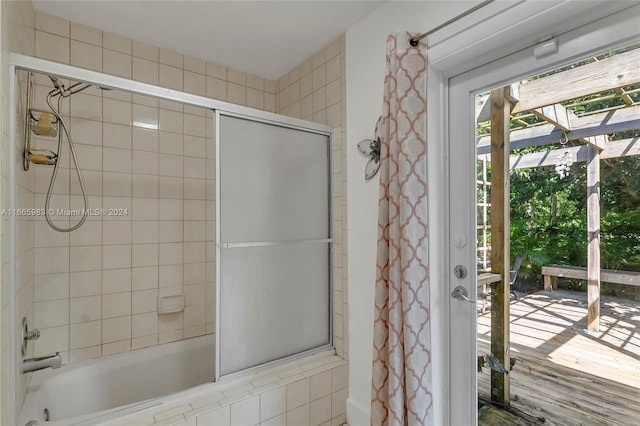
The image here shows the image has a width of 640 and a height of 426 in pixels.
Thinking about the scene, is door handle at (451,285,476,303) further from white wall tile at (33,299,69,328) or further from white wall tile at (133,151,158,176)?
white wall tile at (33,299,69,328)

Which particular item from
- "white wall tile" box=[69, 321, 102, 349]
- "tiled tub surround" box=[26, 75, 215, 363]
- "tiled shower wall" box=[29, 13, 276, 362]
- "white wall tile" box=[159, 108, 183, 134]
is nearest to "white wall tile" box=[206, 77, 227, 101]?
"tiled shower wall" box=[29, 13, 276, 362]

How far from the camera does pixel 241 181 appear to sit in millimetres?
1714

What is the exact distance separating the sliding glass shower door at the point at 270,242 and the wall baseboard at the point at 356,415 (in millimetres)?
377

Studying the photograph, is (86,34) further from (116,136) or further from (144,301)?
(144,301)

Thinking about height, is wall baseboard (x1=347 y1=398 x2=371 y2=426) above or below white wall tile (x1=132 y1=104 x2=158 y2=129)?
below

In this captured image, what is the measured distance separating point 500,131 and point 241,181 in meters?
1.28

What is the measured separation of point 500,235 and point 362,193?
0.76m

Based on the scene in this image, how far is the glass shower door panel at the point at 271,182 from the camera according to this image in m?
1.68

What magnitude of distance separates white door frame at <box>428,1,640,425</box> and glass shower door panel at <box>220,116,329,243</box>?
2.51ft

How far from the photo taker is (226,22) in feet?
6.32

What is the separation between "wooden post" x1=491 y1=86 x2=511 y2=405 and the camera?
144 centimetres

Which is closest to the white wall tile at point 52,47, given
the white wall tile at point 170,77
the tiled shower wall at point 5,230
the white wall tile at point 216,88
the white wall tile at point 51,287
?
the white wall tile at point 170,77

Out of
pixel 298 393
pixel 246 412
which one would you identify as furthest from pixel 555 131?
pixel 246 412

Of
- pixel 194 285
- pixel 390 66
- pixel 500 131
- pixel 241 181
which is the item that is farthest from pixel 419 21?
pixel 194 285
